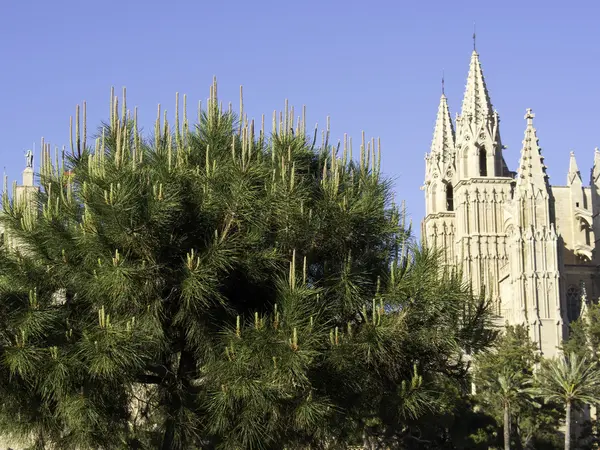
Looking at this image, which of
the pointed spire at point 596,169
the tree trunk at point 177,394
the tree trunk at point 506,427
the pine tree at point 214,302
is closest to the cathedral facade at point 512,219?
the pointed spire at point 596,169

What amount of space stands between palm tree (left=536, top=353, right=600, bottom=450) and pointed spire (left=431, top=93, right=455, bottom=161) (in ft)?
108

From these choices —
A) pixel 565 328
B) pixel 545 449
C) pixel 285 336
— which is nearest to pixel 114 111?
pixel 285 336

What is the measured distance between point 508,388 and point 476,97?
1204 inches

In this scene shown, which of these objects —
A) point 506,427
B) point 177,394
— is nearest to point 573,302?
point 506,427

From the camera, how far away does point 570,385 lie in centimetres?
4050

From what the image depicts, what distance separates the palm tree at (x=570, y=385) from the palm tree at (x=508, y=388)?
82 cm

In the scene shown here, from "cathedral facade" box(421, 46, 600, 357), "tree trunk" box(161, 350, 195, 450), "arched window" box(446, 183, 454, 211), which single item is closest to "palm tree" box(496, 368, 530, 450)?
"cathedral facade" box(421, 46, 600, 357)

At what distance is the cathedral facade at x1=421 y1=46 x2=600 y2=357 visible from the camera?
55469 millimetres

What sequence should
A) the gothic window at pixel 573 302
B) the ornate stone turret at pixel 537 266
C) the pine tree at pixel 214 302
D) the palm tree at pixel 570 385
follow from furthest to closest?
the gothic window at pixel 573 302 < the ornate stone turret at pixel 537 266 < the palm tree at pixel 570 385 < the pine tree at pixel 214 302

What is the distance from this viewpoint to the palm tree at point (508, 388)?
40.5 meters

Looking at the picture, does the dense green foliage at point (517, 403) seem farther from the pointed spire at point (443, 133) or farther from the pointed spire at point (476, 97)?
the pointed spire at point (443, 133)

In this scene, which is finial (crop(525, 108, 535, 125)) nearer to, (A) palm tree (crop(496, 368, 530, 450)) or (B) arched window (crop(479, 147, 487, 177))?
(B) arched window (crop(479, 147, 487, 177))

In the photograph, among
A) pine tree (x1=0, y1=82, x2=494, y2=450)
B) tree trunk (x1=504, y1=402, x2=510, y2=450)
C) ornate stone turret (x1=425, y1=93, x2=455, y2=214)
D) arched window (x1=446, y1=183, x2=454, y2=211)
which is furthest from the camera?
arched window (x1=446, y1=183, x2=454, y2=211)

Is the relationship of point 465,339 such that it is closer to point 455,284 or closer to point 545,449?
point 455,284
